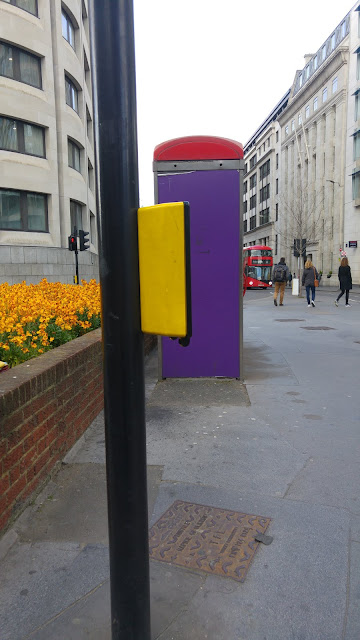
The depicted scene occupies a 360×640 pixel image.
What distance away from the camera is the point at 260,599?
2248 mm

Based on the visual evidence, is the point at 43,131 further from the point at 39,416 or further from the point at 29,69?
the point at 39,416

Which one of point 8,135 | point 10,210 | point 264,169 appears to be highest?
point 264,169

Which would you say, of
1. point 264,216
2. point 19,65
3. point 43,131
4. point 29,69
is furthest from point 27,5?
point 264,216

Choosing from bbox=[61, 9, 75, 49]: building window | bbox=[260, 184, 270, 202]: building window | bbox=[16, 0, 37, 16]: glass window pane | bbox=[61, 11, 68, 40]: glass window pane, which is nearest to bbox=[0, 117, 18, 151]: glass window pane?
bbox=[16, 0, 37, 16]: glass window pane

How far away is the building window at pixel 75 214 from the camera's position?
27594mm

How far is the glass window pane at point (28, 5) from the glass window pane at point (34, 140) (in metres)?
5.49

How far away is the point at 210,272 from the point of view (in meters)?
6.00

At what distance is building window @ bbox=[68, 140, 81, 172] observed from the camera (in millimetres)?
27453

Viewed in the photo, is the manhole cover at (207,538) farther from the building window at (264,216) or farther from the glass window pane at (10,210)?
the building window at (264,216)

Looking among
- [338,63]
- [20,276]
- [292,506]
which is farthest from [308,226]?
[292,506]

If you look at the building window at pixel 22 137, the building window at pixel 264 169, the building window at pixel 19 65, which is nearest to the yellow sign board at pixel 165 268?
the building window at pixel 22 137

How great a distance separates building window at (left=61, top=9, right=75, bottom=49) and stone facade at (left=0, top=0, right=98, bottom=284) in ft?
0.16

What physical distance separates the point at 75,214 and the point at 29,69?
7880mm

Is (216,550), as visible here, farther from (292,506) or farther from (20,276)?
(20,276)
